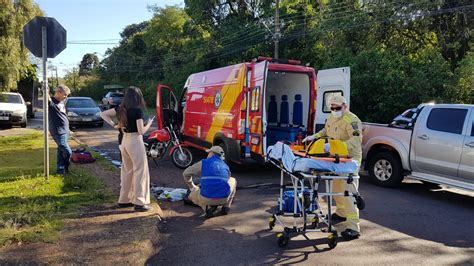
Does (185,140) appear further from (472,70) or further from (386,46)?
(386,46)

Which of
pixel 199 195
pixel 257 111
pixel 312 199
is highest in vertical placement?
pixel 257 111

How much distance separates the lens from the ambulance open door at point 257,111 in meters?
8.12

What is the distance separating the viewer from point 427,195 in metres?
7.95

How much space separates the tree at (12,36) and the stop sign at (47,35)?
8607 mm

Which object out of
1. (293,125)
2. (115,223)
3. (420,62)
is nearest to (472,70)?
(420,62)

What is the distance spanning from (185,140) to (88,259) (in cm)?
753

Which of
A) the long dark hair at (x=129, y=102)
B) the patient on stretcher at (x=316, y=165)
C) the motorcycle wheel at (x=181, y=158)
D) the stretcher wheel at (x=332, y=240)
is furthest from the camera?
the motorcycle wheel at (x=181, y=158)

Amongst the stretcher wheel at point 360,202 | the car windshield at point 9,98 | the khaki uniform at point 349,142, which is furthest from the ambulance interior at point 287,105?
the car windshield at point 9,98

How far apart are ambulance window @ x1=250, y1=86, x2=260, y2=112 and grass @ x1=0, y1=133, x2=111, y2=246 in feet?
10.7

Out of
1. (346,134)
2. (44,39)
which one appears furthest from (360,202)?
(44,39)

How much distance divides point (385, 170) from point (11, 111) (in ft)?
53.3

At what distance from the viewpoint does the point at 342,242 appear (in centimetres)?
513

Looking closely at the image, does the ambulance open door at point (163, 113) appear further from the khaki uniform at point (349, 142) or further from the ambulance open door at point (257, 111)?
the khaki uniform at point (349, 142)

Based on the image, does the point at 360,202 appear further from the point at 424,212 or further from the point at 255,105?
the point at 255,105
